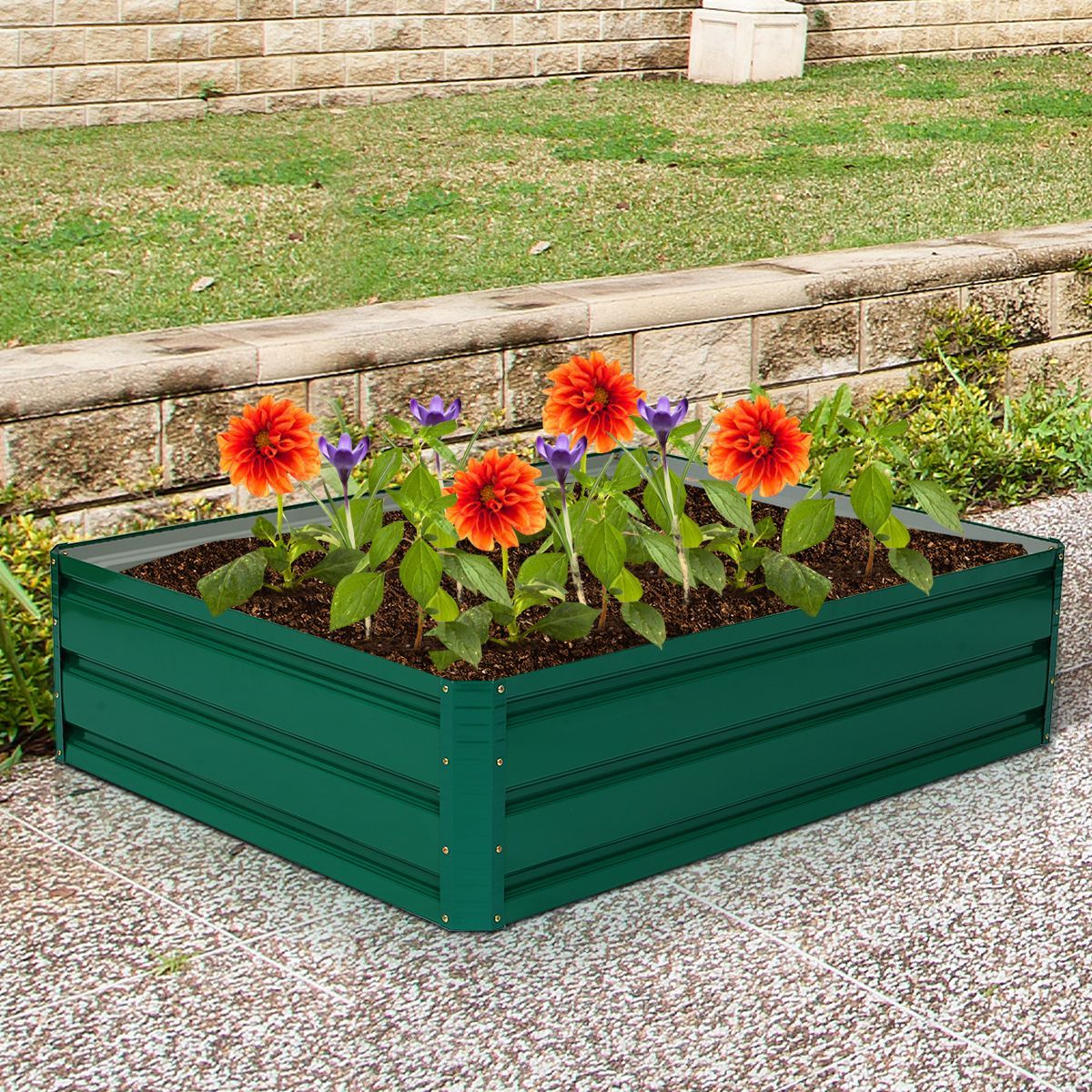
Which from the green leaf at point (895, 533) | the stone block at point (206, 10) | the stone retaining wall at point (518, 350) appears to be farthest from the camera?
the stone block at point (206, 10)

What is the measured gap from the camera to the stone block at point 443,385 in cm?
509

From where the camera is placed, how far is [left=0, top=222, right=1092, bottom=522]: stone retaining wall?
4.56m

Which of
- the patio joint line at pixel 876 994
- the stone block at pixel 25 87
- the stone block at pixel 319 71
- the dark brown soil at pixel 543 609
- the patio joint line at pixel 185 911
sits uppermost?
the stone block at pixel 319 71

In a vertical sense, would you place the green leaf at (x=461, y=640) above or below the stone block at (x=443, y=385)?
below

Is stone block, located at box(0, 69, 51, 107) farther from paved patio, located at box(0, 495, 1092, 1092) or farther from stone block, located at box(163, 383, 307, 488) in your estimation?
paved patio, located at box(0, 495, 1092, 1092)

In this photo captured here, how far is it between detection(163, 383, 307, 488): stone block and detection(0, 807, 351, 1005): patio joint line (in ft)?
4.18

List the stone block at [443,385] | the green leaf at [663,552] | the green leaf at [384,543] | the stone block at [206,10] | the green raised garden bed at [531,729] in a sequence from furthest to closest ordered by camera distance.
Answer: the stone block at [206,10], the stone block at [443,385], the green leaf at [663,552], the green leaf at [384,543], the green raised garden bed at [531,729]

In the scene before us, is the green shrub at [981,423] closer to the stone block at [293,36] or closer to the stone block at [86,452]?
the stone block at [86,452]

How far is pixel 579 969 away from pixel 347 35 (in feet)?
30.1

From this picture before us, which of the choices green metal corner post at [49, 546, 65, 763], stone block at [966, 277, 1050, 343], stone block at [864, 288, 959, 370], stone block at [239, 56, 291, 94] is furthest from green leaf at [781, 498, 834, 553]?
stone block at [239, 56, 291, 94]

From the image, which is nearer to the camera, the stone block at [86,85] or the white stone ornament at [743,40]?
the stone block at [86,85]

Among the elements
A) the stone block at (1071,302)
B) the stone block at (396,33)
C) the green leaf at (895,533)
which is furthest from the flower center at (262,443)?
the stone block at (396,33)

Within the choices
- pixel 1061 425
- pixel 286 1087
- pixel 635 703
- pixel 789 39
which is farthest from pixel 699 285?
pixel 789 39

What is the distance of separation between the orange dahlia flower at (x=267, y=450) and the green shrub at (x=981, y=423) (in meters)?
2.87
